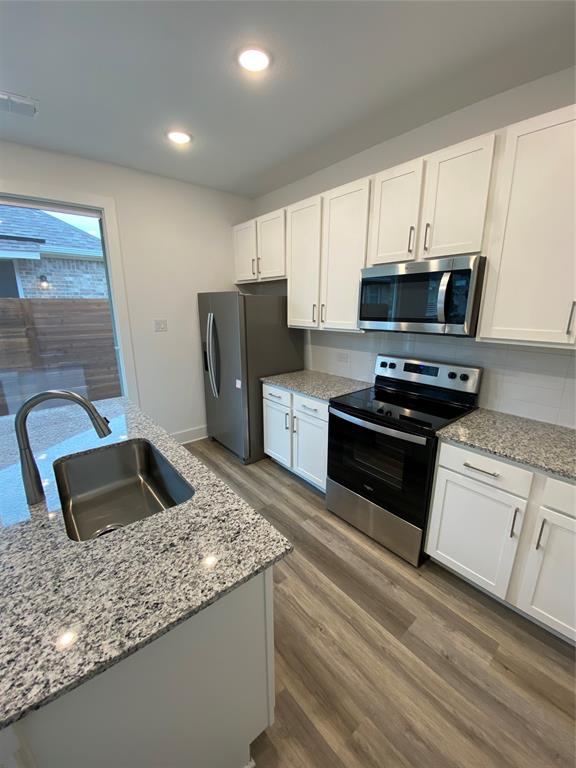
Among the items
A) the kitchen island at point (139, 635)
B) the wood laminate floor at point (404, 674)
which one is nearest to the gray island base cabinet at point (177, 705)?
the kitchen island at point (139, 635)

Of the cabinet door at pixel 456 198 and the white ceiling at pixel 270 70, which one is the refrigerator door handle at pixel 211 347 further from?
the cabinet door at pixel 456 198

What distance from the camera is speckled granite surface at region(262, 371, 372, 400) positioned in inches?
93.6

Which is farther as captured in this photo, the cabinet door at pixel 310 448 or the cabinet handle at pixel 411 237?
the cabinet door at pixel 310 448

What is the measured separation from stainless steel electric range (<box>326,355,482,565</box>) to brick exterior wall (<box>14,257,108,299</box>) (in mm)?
2370

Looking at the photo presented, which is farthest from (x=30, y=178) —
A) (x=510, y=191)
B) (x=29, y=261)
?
(x=510, y=191)

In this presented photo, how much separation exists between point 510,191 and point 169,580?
2073mm

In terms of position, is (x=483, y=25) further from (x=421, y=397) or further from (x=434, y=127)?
(x=421, y=397)

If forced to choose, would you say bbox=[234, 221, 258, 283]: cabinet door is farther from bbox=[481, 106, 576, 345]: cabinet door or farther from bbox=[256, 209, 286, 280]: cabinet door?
bbox=[481, 106, 576, 345]: cabinet door

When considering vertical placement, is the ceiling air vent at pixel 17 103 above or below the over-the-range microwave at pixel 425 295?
above

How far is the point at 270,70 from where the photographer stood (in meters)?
1.57

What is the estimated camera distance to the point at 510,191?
1.51 meters

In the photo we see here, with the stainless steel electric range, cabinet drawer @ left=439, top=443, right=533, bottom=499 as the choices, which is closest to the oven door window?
the stainless steel electric range

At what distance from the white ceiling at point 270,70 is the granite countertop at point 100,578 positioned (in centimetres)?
184

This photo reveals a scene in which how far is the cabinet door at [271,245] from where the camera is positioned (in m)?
2.77
